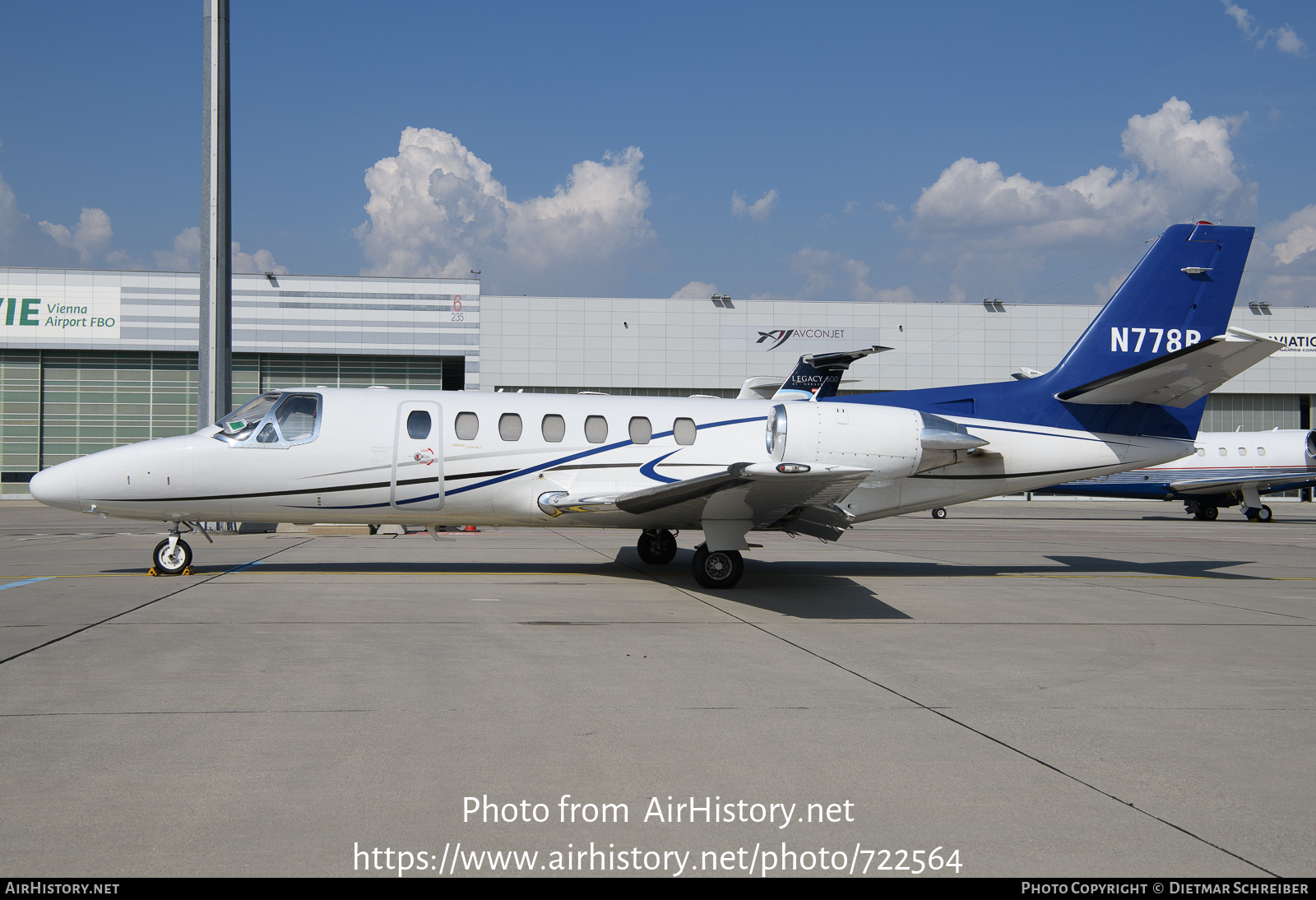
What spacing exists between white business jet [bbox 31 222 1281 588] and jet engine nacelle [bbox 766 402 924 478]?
0.02 m

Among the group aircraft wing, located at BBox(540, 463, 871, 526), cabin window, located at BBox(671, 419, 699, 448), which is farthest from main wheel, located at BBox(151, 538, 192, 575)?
cabin window, located at BBox(671, 419, 699, 448)

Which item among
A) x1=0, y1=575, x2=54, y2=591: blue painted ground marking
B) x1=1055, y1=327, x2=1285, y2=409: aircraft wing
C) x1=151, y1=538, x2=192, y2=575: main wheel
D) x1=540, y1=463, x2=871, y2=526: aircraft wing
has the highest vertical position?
x1=1055, y1=327, x2=1285, y2=409: aircraft wing

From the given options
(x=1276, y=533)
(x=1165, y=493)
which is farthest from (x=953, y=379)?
(x=1276, y=533)

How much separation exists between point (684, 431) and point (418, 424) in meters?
3.89

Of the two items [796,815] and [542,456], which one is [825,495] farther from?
[796,815]

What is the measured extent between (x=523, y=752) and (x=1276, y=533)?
30036 millimetres

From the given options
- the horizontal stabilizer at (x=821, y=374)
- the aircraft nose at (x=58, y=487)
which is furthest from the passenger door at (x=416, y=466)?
the horizontal stabilizer at (x=821, y=374)

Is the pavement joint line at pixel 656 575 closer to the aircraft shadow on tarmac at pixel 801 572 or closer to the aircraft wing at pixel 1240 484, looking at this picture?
the aircraft shadow on tarmac at pixel 801 572

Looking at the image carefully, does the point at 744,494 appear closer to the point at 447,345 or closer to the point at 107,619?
the point at 107,619

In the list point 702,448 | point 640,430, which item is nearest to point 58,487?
point 640,430

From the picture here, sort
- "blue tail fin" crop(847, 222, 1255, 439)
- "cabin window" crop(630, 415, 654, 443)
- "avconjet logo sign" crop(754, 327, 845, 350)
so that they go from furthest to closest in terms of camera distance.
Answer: "avconjet logo sign" crop(754, 327, 845, 350), "blue tail fin" crop(847, 222, 1255, 439), "cabin window" crop(630, 415, 654, 443)

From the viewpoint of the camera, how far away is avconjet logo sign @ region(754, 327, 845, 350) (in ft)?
165

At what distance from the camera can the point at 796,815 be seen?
3.96 m

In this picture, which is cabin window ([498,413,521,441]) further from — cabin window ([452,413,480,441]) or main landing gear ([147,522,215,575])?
main landing gear ([147,522,215,575])
